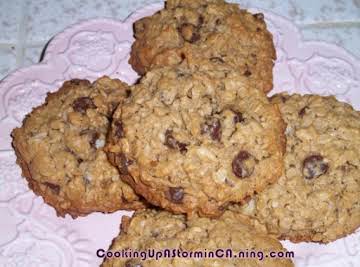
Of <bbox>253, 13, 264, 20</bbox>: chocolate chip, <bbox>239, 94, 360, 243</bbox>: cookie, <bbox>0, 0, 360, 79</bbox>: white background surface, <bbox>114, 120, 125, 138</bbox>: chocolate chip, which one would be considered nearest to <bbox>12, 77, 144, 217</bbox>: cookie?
<bbox>114, 120, 125, 138</bbox>: chocolate chip

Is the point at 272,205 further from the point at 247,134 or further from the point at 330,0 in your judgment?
the point at 330,0

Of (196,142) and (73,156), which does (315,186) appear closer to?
(196,142)

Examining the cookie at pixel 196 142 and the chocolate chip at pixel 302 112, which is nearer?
the cookie at pixel 196 142

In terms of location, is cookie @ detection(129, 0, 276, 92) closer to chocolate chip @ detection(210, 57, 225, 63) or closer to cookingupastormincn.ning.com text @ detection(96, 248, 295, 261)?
chocolate chip @ detection(210, 57, 225, 63)

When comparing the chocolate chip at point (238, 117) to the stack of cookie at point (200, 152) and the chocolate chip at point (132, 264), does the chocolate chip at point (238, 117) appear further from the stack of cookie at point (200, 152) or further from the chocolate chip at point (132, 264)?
the chocolate chip at point (132, 264)

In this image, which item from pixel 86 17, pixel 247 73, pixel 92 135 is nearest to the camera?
pixel 92 135

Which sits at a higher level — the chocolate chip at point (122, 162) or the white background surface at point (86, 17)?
the white background surface at point (86, 17)

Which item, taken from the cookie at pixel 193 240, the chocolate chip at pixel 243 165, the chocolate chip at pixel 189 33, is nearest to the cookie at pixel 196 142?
the chocolate chip at pixel 243 165

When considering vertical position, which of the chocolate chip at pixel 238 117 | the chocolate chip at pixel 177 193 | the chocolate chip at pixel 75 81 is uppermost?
the chocolate chip at pixel 75 81

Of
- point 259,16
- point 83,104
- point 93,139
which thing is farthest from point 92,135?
point 259,16
